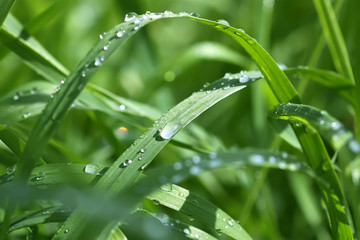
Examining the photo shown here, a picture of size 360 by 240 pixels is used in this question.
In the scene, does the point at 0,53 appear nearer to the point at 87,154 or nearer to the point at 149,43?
the point at 87,154

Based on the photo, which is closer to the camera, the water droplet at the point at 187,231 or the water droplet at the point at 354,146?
the water droplet at the point at 354,146

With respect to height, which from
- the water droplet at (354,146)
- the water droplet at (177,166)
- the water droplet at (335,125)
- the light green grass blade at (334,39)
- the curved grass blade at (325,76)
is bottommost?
the water droplet at (177,166)

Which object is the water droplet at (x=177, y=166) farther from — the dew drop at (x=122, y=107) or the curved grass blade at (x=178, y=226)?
the dew drop at (x=122, y=107)

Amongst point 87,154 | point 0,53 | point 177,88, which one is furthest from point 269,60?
point 177,88

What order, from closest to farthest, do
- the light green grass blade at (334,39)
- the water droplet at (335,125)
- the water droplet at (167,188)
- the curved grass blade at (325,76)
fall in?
the water droplet at (335,125), the water droplet at (167,188), the curved grass blade at (325,76), the light green grass blade at (334,39)

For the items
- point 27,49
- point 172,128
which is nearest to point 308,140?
point 172,128

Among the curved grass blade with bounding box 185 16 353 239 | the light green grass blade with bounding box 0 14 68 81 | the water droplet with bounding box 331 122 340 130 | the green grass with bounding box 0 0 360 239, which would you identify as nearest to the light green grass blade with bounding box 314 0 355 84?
the green grass with bounding box 0 0 360 239

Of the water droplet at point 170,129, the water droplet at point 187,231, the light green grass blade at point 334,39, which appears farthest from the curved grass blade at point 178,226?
the light green grass blade at point 334,39

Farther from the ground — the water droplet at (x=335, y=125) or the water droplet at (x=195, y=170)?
the water droplet at (x=335, y=125)
